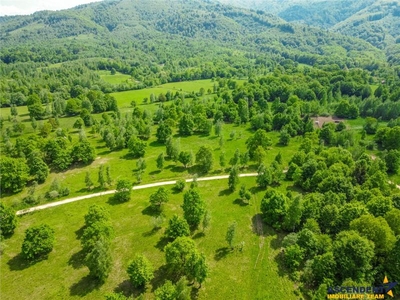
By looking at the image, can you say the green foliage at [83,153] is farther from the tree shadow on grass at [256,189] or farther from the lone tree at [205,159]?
the tree shadow on grass at [256,189]

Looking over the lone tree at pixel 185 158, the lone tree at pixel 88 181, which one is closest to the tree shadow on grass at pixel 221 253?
the lone tree at pixel 185 158

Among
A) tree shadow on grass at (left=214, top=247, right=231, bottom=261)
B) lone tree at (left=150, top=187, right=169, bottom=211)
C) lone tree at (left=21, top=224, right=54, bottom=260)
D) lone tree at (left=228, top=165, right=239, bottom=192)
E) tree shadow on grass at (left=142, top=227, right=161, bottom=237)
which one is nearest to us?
lone tree at (left=21, top=224, right=54, bottom=260)

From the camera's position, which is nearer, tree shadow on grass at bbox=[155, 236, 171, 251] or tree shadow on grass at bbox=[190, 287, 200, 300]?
tree shadow on grass at bbox=[190, 287, 200, 300]

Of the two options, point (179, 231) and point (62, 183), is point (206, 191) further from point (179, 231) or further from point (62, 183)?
point (62, 183)

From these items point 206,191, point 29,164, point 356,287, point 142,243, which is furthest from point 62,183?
point 356,287

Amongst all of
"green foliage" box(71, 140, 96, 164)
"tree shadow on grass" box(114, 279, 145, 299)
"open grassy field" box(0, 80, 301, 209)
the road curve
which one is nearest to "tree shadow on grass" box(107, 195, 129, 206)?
the road curve

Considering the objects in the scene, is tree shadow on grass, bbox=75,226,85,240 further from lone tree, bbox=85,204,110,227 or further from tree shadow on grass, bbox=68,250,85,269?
tree shadow on grass, bbox=68,250,85,269

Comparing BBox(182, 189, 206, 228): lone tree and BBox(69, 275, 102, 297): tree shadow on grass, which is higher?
BBox(182, 189, 206, 228): lone tree
